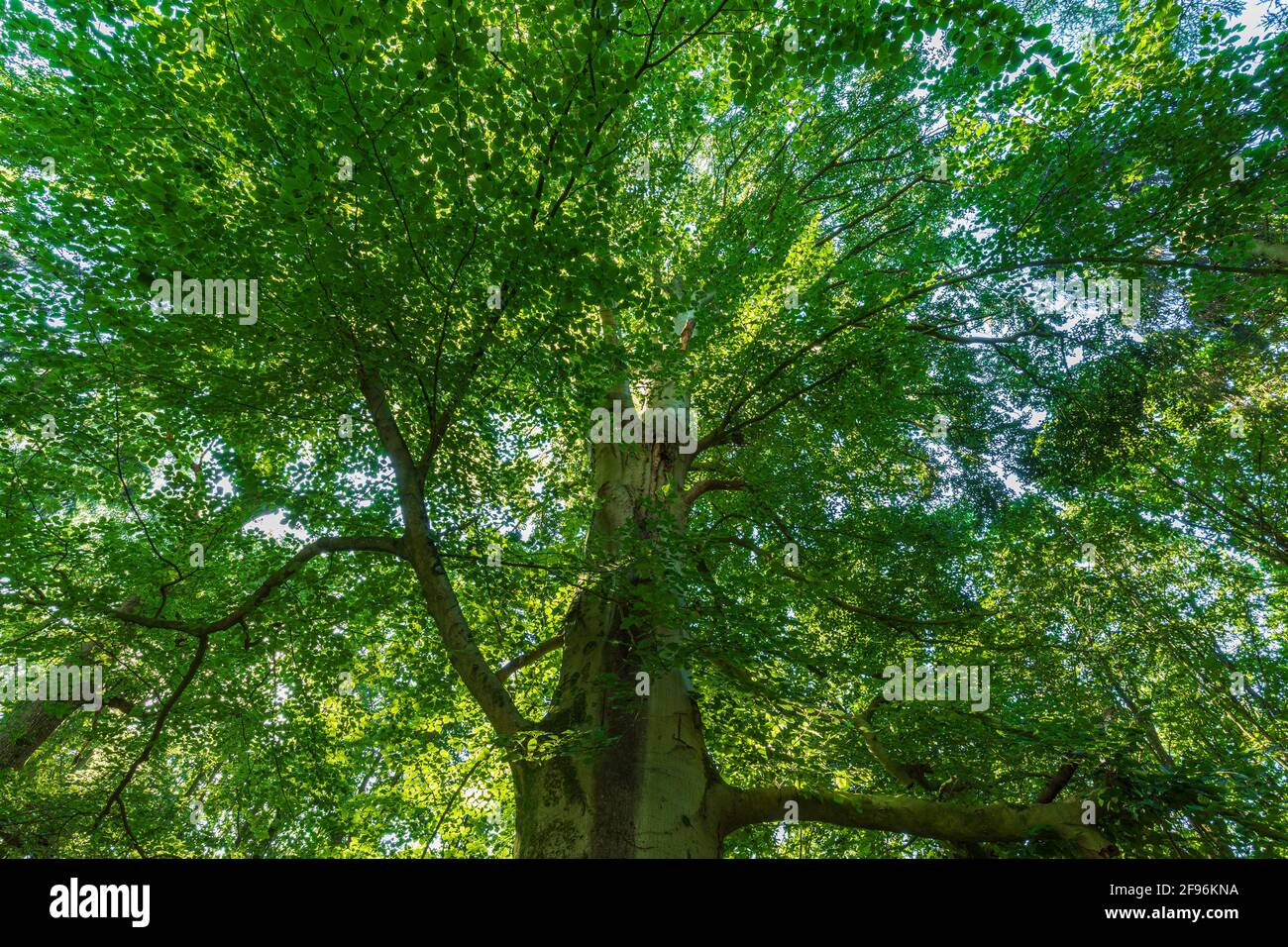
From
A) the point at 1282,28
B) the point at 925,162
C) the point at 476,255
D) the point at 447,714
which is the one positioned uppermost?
the point at 925,162

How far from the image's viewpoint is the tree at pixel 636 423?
381 cm

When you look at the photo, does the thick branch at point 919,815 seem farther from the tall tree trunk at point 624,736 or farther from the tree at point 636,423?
the tall tree trunk at point 624,736

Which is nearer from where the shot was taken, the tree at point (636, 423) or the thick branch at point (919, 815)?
the thick branch at point (919, 815)

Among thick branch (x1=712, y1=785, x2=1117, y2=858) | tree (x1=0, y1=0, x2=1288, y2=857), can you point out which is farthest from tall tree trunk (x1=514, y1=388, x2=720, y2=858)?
thick branch (x1=712, y1=785, x2=1117, y2=858)

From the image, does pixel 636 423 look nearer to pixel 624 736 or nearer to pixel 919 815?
pixel 624 736

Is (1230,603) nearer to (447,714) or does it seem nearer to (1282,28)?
(1282,28)

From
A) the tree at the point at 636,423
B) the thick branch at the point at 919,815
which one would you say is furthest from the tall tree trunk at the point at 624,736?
the thick branch at the point at 919,815

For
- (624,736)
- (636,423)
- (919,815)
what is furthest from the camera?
(636,423)

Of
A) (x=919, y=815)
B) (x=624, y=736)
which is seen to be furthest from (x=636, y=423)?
(x=919, y=815)

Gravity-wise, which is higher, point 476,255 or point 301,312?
point 476,255

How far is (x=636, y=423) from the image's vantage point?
23.2 ft

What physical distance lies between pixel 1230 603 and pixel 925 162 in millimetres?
9142
